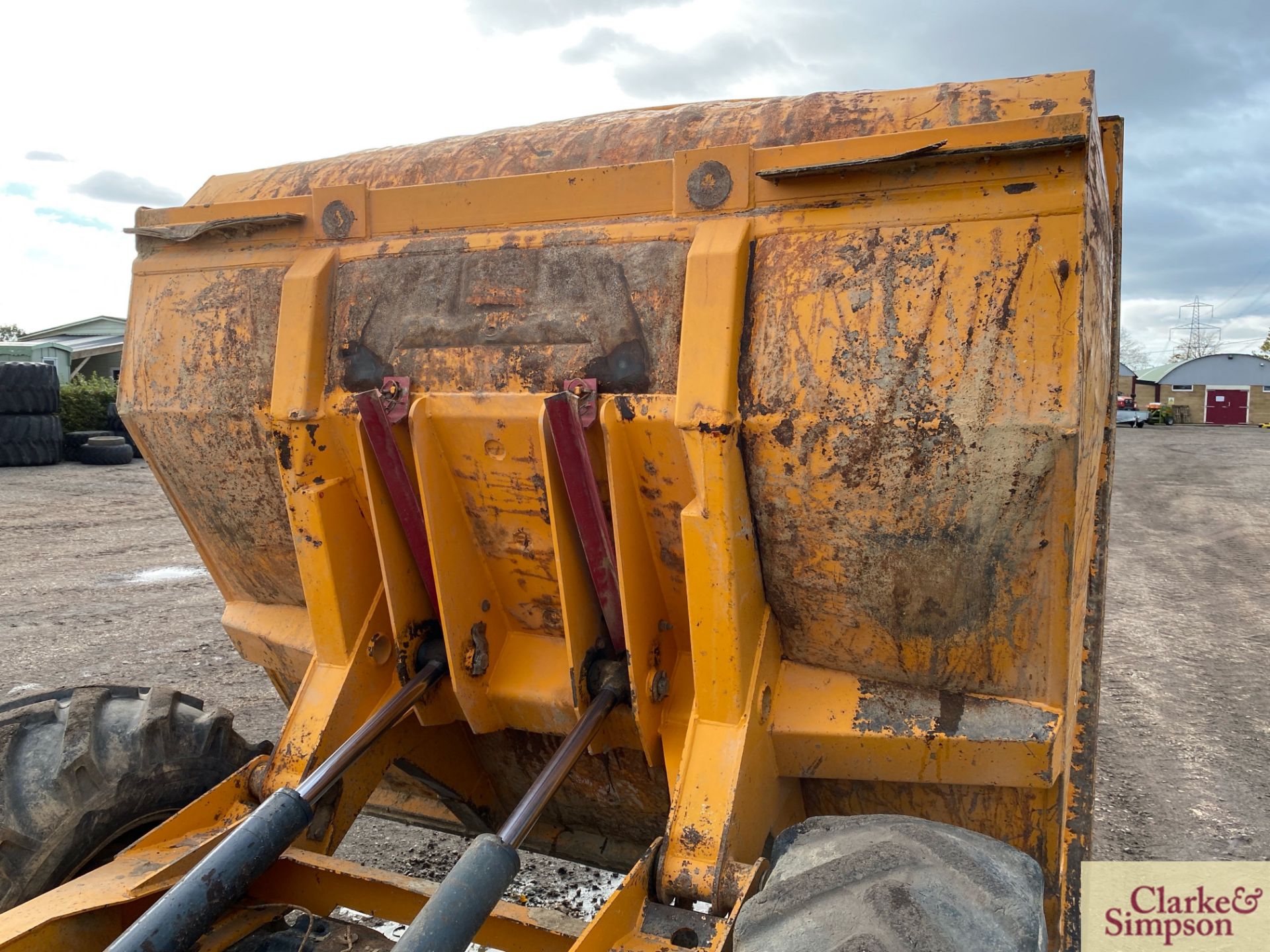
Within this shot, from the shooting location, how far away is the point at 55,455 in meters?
15.9

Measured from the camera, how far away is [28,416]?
15.6m

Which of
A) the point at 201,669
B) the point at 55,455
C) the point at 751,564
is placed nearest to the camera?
the point at 751,564

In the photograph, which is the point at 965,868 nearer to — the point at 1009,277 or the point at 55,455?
the point at 1009,277

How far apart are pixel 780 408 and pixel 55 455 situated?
1713cm

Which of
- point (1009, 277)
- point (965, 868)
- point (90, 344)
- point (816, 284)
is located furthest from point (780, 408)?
point (90, 344)

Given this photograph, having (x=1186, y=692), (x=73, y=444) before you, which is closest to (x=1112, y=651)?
(x=1186, y=692)

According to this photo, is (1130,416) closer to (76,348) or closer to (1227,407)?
(1227,407)

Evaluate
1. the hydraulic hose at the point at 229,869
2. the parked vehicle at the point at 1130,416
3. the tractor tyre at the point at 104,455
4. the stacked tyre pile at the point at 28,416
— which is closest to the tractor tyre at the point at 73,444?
the tractor tyre at the point at 104,455

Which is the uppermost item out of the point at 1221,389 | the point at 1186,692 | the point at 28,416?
the point at 1221,389

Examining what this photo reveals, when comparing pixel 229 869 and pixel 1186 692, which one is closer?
pixel 229 869

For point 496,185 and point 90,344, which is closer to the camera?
point 496,185

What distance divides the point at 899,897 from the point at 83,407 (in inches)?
779

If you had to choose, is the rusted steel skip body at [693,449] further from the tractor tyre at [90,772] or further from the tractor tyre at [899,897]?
the tractor tyre at [90,772]

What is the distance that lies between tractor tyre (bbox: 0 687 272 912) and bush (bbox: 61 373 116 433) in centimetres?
1764
